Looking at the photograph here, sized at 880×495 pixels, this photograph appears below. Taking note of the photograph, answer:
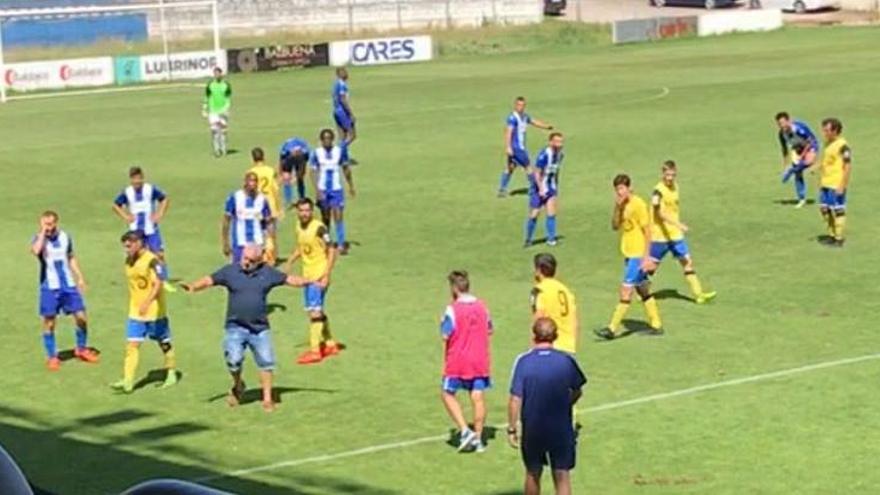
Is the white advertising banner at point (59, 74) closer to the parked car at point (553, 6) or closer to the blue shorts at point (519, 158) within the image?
the parked car at point (553, 6)

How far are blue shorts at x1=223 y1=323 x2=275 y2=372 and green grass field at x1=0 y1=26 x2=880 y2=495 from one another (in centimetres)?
50

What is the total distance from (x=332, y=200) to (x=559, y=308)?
1168 cm

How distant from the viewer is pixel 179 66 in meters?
67.6

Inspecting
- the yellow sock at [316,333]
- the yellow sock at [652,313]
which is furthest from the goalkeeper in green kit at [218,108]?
the yellow sock at [652,313]

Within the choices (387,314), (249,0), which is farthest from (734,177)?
(249,0)

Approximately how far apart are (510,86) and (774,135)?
59.9 feet

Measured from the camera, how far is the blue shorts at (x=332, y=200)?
28.1 metres

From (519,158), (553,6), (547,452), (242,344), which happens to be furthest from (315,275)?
(553,6)

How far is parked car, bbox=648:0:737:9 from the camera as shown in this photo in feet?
304

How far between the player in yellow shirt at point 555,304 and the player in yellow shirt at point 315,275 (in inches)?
171

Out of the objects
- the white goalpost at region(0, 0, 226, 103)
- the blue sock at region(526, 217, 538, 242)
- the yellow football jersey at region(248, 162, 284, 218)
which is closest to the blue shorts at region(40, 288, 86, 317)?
the yellow football jersey at region(248, 162, 284, 218)

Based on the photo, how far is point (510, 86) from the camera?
58312mm

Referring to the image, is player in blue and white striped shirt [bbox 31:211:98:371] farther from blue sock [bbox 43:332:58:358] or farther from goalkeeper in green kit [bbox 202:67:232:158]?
goalkeeper in green kit [bbox 202:67:232:158]

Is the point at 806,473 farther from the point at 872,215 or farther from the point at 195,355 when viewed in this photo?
the point at 872,215
